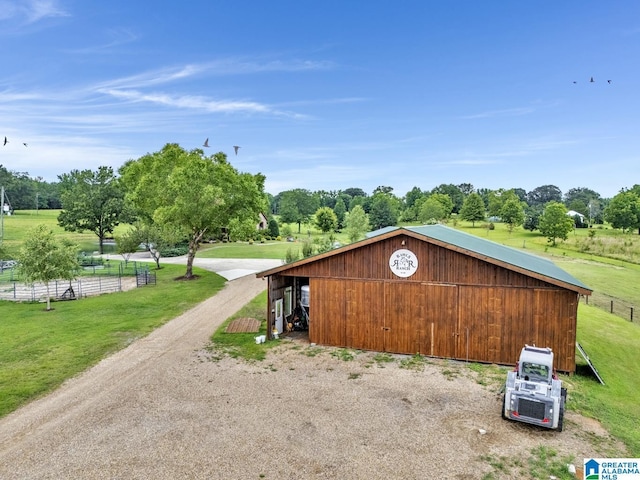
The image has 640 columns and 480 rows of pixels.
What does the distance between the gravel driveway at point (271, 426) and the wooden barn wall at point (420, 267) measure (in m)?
3.32

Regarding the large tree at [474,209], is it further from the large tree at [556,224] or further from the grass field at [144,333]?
the grass field at [144,333]

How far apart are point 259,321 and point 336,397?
9.70 m

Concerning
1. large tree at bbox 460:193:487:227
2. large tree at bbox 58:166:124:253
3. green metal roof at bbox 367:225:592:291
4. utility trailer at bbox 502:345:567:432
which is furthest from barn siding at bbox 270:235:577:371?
large tree at bbox 460:193:487:227

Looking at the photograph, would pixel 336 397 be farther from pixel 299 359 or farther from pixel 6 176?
pixel 6 176

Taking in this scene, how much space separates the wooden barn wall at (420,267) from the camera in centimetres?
1520

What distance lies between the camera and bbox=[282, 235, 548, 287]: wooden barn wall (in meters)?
15.2

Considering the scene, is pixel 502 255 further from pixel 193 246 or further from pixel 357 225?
pixel 357 225

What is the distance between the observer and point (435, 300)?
52.5 ft

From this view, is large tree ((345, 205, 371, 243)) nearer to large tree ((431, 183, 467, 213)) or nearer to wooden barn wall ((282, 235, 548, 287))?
wooden barn wall ((282, 235, 548, 287))

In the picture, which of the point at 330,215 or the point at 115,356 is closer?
the point at 115,356

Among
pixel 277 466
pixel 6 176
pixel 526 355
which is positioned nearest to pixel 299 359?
pixel 277 466

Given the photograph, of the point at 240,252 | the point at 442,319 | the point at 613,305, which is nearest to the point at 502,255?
the point at 442,319

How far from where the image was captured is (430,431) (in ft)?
33.7

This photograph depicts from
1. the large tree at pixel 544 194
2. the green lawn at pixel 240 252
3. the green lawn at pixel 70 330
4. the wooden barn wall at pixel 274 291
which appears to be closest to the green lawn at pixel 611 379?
the wooden barn wall at pixel 274 291
